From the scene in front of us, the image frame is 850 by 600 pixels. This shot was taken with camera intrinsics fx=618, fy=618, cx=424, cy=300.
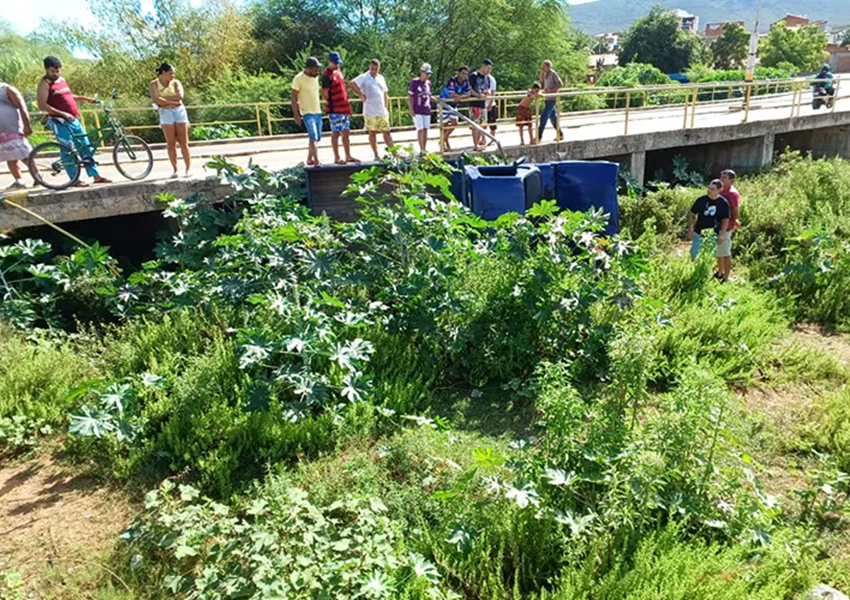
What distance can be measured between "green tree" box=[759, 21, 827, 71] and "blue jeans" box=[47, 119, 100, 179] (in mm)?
62109

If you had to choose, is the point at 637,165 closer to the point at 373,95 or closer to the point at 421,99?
the point at 421,99

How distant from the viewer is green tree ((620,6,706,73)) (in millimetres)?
51531

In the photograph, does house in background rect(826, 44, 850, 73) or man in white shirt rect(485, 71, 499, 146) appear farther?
house in background rect(826, 44, 850, 73)

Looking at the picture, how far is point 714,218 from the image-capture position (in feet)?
25.8

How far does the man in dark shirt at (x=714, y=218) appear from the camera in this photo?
25.7ft

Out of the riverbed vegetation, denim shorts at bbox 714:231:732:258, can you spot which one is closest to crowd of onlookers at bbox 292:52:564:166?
the riverbed vegetation

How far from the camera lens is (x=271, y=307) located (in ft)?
15.7

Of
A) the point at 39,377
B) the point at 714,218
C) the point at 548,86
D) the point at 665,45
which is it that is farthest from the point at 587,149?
the point at 665,45

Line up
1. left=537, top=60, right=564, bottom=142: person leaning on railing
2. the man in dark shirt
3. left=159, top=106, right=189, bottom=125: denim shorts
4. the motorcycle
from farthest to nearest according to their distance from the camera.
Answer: the motorcycle, left=537, top=60, right=564, bottom=142: person leaning on railing, the man in dark shirt, left=159, top=106, right=189, bottom=125: denim shorts

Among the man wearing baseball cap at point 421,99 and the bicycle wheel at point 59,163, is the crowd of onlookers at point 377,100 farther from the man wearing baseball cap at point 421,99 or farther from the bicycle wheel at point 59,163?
the bicycle wheel at point 59,163

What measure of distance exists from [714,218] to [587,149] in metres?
4.04

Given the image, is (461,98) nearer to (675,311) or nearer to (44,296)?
(675,311)

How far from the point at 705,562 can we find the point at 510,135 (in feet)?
38.2

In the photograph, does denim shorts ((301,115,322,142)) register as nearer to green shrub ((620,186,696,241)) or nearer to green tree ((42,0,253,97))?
green shrub ((620,186,696,241))
